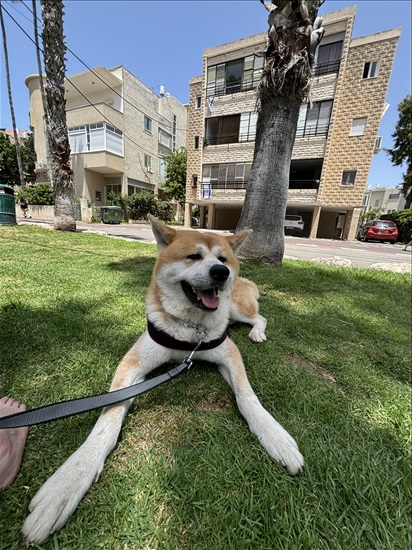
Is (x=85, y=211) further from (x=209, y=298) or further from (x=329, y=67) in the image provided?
(x=209, y=298)

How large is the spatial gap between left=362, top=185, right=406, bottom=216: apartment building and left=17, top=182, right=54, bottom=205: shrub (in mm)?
63172

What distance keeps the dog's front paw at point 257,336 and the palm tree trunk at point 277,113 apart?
3.55 meters

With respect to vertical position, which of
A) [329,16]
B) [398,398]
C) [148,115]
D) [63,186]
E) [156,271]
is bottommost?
[398,398]

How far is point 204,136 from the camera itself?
74.4ft

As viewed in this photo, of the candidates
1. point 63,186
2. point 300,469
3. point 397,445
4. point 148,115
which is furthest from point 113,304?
point 148,115

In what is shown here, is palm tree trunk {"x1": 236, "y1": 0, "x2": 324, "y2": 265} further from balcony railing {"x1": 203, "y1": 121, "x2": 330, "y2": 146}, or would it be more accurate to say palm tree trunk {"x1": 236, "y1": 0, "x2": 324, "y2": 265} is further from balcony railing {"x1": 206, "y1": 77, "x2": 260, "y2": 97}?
balcony railing {"x1": 206, "y1": 77, "x2": 260, "y2": 97}

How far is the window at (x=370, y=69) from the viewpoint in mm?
17000

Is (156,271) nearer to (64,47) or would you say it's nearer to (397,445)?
(397,445)

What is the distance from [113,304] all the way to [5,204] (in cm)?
986

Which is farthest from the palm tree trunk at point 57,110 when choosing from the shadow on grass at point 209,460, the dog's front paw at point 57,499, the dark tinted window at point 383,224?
the dark tinted window at point 383,224

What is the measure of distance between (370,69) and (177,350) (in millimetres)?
24546

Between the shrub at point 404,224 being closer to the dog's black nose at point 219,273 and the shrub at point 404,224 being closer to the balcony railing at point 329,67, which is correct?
the balcony railing at point 329,67

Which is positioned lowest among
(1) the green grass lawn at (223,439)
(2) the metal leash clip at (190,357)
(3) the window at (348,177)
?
(1) the green grass lawn at (223,439)

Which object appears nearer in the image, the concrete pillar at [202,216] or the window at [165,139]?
the concrete pillar at [202,216]
